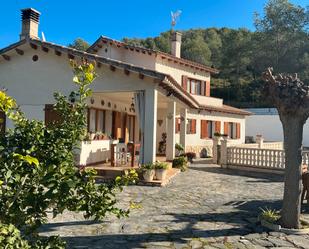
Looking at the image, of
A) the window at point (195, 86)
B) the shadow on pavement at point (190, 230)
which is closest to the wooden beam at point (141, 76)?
the shadow on pavement at point (190, 230)

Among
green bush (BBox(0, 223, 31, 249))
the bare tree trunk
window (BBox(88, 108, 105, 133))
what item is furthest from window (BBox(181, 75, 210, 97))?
green bush (BBox(0, 223, 31, 249))

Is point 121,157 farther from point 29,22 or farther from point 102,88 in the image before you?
point 29,22

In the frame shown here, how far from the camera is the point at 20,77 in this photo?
51.3 ft

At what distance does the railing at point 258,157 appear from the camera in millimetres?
16094

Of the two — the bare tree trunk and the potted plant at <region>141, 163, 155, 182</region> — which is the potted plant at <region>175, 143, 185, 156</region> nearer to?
the potted plant at <region>141, 163, 155, 182</region>

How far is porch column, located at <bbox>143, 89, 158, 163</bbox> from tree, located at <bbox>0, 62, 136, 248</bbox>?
8.98 meters

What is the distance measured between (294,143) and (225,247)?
262 cm

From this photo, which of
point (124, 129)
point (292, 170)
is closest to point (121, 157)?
point (124, 129)

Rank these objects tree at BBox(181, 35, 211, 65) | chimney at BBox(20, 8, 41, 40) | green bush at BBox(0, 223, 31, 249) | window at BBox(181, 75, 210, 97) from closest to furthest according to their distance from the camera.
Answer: green bush at BBox(0, 223, 31, 249), chimney at BBox(20, 8, 41, 40), window at BBox(181, 75, 210, 97), tree at BBox(181, 35, 211, 65)

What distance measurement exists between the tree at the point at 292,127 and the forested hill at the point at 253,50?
39.9 m

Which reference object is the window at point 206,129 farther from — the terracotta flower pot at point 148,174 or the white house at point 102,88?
the terracotta flower pot at point 148,174

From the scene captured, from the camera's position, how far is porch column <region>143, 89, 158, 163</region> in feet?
41.7

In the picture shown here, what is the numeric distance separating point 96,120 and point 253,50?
Result: 41608mm

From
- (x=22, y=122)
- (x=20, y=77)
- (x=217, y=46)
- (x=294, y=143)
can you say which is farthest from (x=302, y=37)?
(x=22, y=122)
